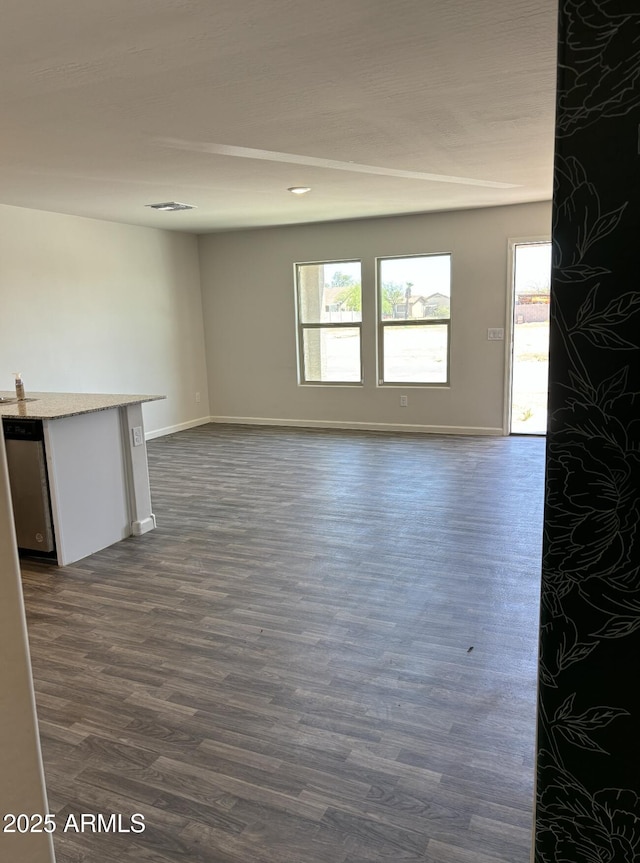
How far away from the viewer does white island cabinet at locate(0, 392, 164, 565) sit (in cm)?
355

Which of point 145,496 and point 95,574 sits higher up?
point 145,496

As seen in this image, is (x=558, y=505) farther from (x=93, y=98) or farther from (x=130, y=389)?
(x=130, y=389)

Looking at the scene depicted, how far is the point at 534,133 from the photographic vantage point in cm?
369

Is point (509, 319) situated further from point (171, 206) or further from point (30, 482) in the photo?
point (30, 482)

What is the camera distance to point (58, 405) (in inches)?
150

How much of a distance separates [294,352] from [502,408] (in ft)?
8.96

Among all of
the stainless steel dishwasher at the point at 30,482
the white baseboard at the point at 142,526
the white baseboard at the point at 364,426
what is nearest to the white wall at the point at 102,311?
the white baseboard at the point at 364,426

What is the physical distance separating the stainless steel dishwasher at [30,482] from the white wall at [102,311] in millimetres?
2150

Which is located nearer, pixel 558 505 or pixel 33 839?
pixel 558 505

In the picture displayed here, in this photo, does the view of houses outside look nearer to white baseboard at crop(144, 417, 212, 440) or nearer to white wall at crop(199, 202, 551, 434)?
white wall at crop(199, 202, 551, 434)

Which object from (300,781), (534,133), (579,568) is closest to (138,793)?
(300,781)

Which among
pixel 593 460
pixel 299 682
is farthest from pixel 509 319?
pixel 593 460

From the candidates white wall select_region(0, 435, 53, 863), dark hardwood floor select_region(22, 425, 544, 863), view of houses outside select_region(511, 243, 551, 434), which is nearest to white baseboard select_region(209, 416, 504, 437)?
view of houses outside select_region(511, 243, 551, 434)

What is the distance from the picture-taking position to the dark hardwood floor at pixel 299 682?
65.2 inches
